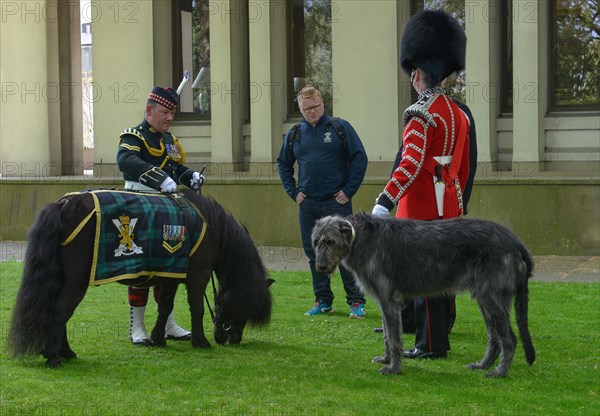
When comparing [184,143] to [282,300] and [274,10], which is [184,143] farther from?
[282,300]

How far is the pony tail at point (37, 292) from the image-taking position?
23.6 feet

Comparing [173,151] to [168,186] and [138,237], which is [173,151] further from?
[138,237]

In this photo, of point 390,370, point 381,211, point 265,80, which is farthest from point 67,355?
point 265,80

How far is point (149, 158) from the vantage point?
328 inches

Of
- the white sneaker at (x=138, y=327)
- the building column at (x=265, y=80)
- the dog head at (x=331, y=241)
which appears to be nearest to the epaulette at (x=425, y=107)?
the dog head at (x=331, y=241)

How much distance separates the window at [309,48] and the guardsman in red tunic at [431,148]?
864 centimetres

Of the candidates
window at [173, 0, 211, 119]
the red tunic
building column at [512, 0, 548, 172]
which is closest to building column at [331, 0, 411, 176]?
building column at [512, 0, 548, 172]

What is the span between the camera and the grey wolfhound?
6.82m

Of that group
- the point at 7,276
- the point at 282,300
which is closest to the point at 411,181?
the point at 282,300

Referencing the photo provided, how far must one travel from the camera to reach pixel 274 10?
1625 cm

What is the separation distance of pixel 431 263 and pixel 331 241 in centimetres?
69

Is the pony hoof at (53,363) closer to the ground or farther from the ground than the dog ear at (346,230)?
closer to the ground

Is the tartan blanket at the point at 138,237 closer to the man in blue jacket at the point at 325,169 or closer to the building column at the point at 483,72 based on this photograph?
the man in blue jacket at the point at 325,169

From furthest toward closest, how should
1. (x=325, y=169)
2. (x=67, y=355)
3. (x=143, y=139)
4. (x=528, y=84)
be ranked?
1. (x=528, y=84)
2. (x=325, y=169)
3. (x=143, y=139)
4. (x=67, y=355)
